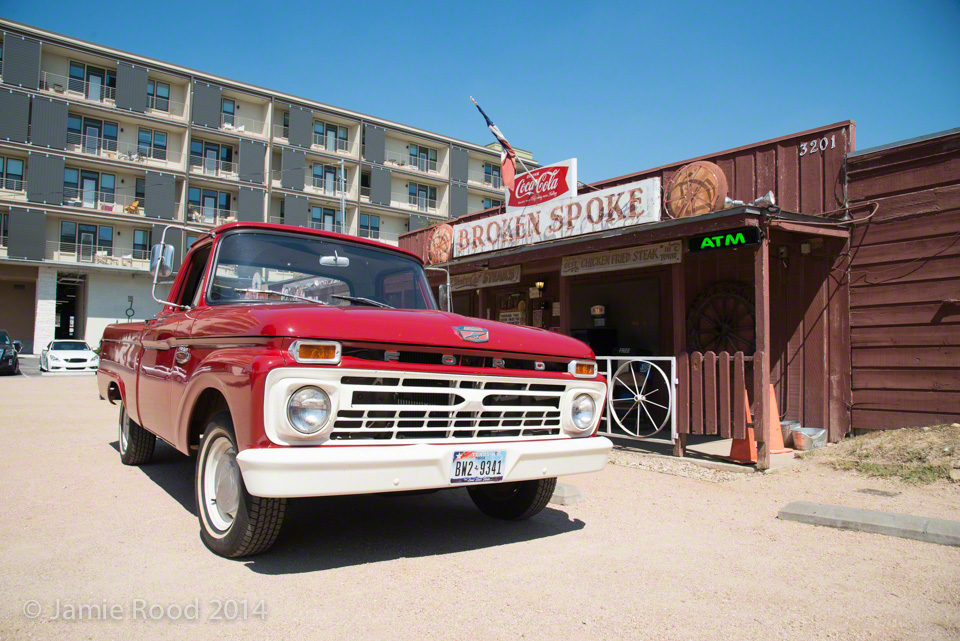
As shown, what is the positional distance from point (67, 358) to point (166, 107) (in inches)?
808

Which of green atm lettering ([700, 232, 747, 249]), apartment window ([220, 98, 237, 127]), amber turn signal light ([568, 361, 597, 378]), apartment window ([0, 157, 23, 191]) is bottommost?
amber turn signal light ([568, 361, 597, 378])

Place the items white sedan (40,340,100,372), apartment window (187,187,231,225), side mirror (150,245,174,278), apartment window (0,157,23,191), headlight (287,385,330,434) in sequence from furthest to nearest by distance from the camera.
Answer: apartment window (187,187,231,225), apartment window (0,157,23,191), white sedan (40,340,100,372), side mirror (150,245,174,278), headlight (287,385,330,434)

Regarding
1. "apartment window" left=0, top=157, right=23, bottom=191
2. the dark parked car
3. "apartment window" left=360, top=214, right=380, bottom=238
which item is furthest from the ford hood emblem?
"apartment window" left=360, top=214, right=380, bottom=238

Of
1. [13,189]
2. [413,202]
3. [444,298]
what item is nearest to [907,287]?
[444,298]

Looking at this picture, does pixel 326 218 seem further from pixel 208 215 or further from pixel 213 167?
pixel 213 167

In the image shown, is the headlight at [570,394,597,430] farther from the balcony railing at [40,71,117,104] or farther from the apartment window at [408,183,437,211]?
the apartment window at [408,183,437,211]

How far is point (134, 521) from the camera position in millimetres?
4391

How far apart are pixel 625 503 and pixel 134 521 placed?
378 cm

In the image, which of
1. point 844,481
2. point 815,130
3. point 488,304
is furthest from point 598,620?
point 488,304

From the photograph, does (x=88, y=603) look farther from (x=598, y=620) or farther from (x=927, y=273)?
(x=927, y=273)

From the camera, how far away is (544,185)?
10.8 meters

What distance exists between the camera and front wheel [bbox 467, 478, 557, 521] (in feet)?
14.8

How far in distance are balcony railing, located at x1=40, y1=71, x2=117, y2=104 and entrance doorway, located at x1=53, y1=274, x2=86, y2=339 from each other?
9886 mm

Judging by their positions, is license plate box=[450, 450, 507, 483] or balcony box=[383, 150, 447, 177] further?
balcony box=[383, 150, 447, 177]
